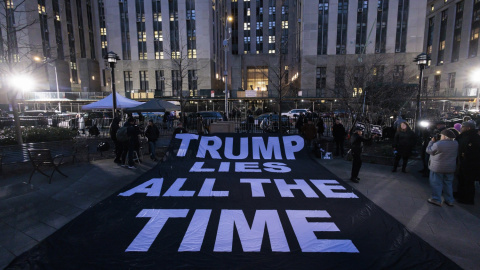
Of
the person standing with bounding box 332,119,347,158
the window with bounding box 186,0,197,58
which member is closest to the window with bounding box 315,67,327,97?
the window with bounding box 186,0,197,58

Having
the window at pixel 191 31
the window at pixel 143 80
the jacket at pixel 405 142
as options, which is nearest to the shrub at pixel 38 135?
the jacket at pixel 405 142

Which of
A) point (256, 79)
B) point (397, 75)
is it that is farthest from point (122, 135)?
point (256, 79)

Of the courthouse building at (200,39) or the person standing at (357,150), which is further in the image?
the courthouse building at (200,39)

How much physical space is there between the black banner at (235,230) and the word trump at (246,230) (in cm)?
2

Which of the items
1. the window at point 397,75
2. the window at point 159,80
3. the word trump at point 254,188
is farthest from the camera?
the window at point 159,80

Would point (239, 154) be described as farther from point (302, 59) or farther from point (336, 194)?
point (302, 59)

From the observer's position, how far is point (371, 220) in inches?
189

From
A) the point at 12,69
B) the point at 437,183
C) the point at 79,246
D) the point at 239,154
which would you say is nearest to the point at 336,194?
the point at 437,183

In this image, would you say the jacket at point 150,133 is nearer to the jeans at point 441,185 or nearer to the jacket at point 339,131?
the jacket at point 339,131

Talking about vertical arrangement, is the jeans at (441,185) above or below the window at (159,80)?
below

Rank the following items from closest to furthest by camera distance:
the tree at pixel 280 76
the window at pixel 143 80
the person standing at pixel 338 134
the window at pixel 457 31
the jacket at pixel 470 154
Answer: the jacket at pixel 470 154 → the person standing at pixel 338 134 → the tree at pixel 280 76 → the window at pixel 143 80 → the window at pixel 457 31

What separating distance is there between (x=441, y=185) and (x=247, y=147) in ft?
21.9

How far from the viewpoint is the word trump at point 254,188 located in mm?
6184

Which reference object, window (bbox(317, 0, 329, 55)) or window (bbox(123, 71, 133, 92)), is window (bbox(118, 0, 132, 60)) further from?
window (bbox(317, 0, 329, 55))
